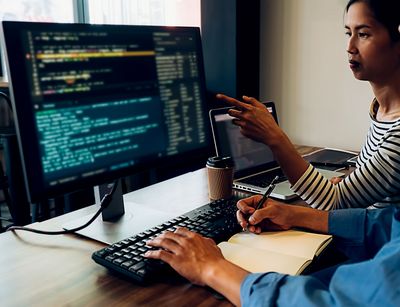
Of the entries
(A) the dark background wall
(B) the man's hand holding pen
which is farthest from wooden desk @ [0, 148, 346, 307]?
(A) the dark background wall

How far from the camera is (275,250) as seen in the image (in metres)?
0.89

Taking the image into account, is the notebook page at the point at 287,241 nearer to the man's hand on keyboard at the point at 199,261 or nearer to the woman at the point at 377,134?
the man's hand on keyboard at the point at 199,261

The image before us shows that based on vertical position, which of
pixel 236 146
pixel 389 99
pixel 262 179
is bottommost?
pixel 262 179

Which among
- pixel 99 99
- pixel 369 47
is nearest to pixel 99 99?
pixel 99 99

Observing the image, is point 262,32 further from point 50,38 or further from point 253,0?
point 50,38

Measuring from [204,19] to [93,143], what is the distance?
1.57 metres

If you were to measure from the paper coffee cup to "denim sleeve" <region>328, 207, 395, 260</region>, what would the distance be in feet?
1.05

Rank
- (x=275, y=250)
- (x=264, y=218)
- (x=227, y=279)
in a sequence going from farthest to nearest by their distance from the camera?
(x=264, y=218) < (x=275, y=250) < (x=227, y=279)

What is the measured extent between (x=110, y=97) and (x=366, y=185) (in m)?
0.67

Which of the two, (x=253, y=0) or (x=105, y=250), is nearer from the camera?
(x=105, y=250)

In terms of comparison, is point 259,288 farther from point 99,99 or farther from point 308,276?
point 99,99

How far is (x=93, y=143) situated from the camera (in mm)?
916

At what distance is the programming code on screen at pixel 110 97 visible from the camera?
2.74 feet

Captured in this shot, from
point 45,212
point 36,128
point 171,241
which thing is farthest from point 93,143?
point 45,212
